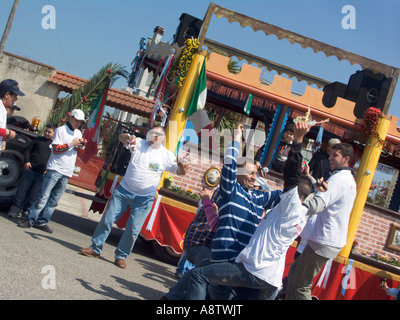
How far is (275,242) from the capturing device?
3820mm

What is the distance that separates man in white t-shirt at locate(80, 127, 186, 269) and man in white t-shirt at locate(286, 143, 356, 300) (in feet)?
7.12

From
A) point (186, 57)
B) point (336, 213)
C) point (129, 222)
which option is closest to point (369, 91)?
point (186, 57)

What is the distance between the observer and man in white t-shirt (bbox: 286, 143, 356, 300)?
5.02 meters

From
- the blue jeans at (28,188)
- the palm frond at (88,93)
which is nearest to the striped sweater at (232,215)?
the blue jeans at (28,188)

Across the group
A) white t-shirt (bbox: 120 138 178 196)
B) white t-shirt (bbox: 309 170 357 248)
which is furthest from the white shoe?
white t-shirt (bbox: 309 170 357 248)

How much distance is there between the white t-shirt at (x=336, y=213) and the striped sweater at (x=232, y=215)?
1.21 metres

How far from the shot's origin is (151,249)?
30.3 feet

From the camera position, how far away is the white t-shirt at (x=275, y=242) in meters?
3.77

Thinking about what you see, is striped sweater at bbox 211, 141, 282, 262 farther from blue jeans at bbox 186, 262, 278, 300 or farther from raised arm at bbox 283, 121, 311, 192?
raised arm at bbox 283, 121, 311, 192

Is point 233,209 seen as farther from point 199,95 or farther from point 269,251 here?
point 199,95

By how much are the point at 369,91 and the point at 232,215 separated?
21.1ft

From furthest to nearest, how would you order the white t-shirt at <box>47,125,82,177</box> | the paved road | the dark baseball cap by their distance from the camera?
the white t-shirt at <box>47,125,82,177</box>, the dark baseball cap, the paved road

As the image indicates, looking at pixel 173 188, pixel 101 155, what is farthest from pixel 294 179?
pixel 101 155
